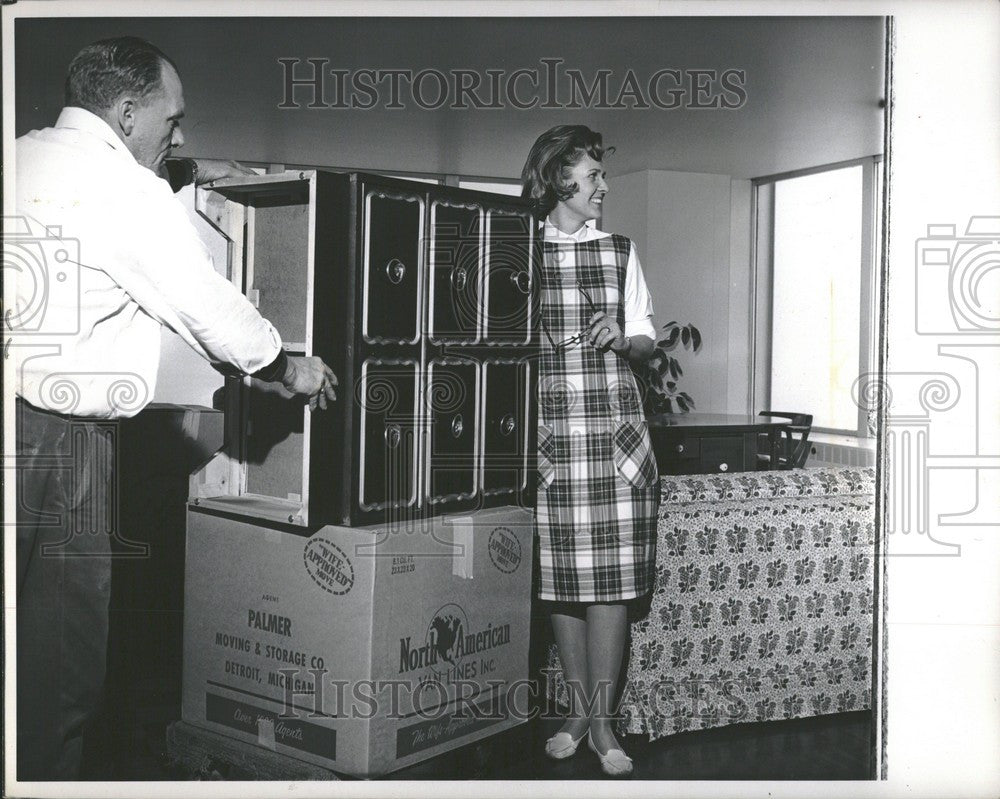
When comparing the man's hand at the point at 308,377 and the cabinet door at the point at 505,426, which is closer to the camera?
the man's hand at the point at 308,377

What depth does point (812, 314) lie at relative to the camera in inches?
250

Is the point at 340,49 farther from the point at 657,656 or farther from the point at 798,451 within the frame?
the point at 798,451

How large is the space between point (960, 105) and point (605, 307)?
1006 millimetres

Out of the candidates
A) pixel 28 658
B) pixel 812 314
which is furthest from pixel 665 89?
pixel 812 314

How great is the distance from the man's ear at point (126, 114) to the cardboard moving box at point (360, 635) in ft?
3.08

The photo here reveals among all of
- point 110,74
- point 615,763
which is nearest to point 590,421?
point 615,763

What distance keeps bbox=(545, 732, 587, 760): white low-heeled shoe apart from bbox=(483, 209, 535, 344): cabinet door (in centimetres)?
107

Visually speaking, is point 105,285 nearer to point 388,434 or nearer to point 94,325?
point 94,325

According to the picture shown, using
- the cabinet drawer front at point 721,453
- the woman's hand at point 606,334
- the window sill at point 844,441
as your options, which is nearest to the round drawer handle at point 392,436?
the woman's hand at point 606,334

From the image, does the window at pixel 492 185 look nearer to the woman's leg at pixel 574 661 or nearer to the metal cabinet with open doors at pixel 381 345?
the metal cabinet with open doors at pixel 381 345

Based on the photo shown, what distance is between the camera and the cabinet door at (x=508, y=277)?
8.07ft

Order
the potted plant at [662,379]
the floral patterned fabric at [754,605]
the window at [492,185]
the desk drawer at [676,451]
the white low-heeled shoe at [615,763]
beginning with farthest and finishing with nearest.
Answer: the potted plant at [662,379], the window at [492,185], the desk drawer at [676,451], the floral patterned fabric at [754,605], the white low-heeled shoe at [615,763]

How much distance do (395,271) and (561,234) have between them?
0.55m

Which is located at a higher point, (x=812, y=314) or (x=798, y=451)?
(x=812, y=314)
